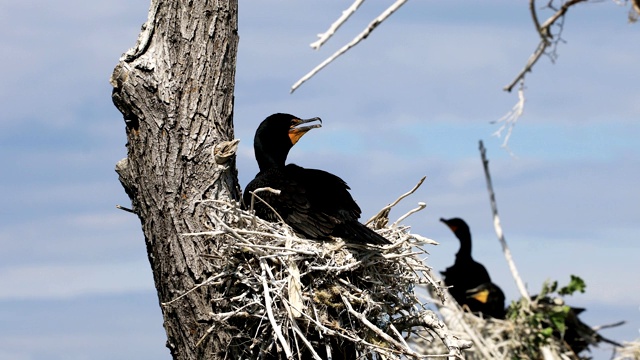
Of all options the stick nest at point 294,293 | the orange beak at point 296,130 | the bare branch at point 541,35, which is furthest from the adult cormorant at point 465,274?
the bare branch at point 541,35

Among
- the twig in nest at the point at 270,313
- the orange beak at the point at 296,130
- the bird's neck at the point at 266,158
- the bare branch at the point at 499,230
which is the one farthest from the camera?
the bare branch at the point at 499,230

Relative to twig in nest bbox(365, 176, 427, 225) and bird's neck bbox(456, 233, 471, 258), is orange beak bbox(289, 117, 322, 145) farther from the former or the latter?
bird's neck bbox(456, 233, 471, 258)

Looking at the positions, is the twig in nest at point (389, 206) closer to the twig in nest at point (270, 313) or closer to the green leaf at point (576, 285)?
the twig in nest at point (270, 313)

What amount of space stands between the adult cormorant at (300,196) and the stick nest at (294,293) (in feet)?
0.25

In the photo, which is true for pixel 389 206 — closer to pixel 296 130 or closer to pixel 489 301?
pixel 296 130

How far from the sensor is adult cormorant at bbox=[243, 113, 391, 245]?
5.04 meters

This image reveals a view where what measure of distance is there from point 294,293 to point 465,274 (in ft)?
21.2

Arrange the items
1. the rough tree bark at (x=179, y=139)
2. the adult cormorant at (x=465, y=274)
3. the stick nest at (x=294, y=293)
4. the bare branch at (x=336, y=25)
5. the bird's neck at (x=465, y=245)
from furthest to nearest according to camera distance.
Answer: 1. the bird's neck at (x=465, y=245)
2. the adult cormorant at (x=465, y=274)
3. the rough tree bark at (x=179, y=139)
4. the stick nest at (x=294, y=293)
5. the bare branch at (x=336, y=25)

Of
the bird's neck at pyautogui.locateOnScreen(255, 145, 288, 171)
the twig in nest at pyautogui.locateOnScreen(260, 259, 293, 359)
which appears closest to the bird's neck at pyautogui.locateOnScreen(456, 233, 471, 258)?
the bird's neck at pyautogui.locateOnScreen(255, 145, 288, 171)

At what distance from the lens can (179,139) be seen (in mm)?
5039

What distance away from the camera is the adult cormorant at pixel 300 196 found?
16.5ft

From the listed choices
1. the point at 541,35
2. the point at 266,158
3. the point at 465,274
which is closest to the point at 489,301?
the point at 465,274

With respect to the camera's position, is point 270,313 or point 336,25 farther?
point 270,313

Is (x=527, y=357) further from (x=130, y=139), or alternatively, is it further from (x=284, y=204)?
(x=130, y=139)
